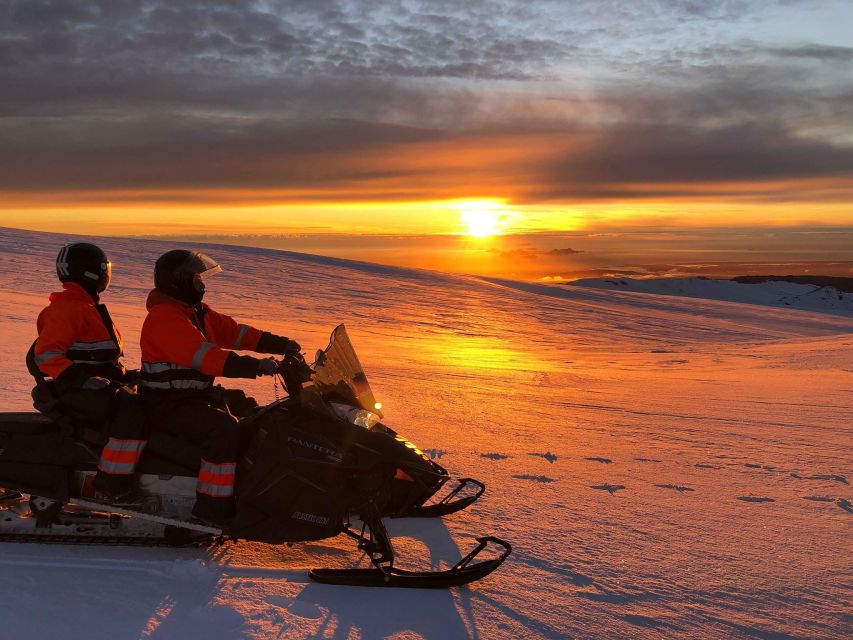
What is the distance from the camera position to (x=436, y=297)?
94.8ft

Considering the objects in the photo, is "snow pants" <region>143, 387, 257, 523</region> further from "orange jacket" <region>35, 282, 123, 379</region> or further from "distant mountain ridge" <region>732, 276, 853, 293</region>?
"distant mountain ridge" <region>732, 276, 853, 293</region>

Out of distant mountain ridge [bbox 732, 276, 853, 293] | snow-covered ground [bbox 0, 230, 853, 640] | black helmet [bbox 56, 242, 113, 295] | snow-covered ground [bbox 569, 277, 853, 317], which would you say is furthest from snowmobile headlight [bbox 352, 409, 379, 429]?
distant mountain ridge [bbox 732, 276, 853, 293]

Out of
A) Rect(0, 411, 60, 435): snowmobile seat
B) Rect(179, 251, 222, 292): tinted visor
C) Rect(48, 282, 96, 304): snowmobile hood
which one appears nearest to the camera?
Rect(179, 251, 222, 292): tinted visor

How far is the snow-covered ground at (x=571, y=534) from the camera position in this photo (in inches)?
126

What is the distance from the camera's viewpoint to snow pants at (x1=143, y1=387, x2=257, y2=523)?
3.58 m

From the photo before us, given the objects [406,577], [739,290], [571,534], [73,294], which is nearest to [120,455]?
[73,294]

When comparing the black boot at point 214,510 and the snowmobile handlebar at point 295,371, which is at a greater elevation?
the snowmobile handlebar at point 295,371

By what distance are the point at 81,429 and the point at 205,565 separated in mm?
1003

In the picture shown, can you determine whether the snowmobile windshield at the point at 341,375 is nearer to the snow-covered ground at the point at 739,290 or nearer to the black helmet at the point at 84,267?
the black helmet at the point at 84,267

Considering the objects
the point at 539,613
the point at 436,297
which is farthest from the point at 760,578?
the point at 436,297

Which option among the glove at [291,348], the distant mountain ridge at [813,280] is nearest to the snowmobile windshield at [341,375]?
the glove at [291,348]

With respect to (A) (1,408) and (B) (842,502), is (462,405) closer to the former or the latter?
(B) (842,502)

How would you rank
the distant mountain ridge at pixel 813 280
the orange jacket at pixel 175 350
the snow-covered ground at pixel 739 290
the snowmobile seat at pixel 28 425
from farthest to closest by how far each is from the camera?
the distant mountain ridge at pixel 813 280 → the snow-covered ground at pixel 739 290 → the snowmobile seat at pixel 28 425 → the orange jacket at pixel 175 350

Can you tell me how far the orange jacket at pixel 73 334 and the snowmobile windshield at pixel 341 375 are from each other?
1202mm
